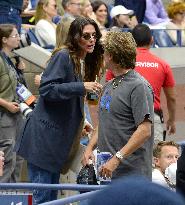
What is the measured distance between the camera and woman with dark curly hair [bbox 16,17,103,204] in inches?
231

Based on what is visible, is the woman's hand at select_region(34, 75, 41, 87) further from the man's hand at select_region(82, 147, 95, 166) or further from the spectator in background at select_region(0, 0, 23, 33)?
the man's hand at select_region(82, 147, 95, 166)

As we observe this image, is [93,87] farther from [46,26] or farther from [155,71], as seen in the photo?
[46,26]

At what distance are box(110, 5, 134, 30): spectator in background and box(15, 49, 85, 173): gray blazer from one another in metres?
6.30

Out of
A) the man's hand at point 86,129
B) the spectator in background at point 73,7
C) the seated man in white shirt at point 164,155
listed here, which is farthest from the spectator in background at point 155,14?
the man's hand at point 86,129

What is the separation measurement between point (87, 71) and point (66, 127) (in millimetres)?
442

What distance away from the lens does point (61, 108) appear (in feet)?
19.7

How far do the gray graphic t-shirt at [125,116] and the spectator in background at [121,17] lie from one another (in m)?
7.01

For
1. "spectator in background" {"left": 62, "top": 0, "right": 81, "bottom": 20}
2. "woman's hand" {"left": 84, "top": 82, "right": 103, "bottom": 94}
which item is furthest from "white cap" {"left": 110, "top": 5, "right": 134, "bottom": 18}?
"woman's hand" {"left": 84, "top": 82, "right": 103, "bottom": 94}

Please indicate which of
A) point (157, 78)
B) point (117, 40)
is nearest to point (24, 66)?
point (157, 78)

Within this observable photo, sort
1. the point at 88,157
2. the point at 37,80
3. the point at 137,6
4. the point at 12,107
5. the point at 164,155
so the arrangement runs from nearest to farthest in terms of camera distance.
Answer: the point at 88,157 < the point at 164,155 < the point at 12,107 < the point at 37,80 < the point at 137,6

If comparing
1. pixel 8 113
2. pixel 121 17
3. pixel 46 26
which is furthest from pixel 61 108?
pixel 121 17

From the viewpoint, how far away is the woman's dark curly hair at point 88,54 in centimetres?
595

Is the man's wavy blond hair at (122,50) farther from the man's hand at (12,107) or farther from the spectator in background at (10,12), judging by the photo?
the spectator in background at (10,12)

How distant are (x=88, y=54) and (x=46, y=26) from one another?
4.48 meters
